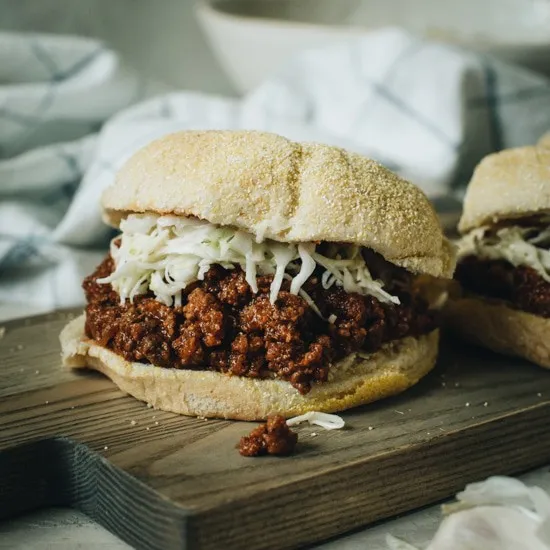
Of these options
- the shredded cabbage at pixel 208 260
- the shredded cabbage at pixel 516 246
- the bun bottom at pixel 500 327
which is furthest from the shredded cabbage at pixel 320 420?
the shredded cabbage at pixel 516 246

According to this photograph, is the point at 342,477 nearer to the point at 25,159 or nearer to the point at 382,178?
the point at 382,178

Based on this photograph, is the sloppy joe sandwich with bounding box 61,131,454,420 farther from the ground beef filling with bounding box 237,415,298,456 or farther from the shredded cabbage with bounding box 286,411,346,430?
the ground beef filling with bounding box 237,415,298,456

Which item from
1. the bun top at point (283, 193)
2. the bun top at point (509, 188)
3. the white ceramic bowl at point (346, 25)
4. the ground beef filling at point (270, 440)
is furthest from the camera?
the white ceramic bowl at point (346, 25)

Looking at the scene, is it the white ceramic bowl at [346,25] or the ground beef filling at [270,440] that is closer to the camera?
the ground beef filling at [270,440]

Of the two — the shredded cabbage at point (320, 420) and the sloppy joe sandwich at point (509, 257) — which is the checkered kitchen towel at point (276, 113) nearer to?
the sloppy joe sandwich at point (509, 257)

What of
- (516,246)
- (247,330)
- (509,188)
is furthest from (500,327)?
(247,330)

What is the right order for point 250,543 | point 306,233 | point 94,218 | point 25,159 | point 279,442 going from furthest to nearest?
point 25,159 < point 94,218 < point 306,233 < point 279,442 < point 250,543

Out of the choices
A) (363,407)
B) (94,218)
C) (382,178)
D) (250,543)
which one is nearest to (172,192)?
(382,178)
